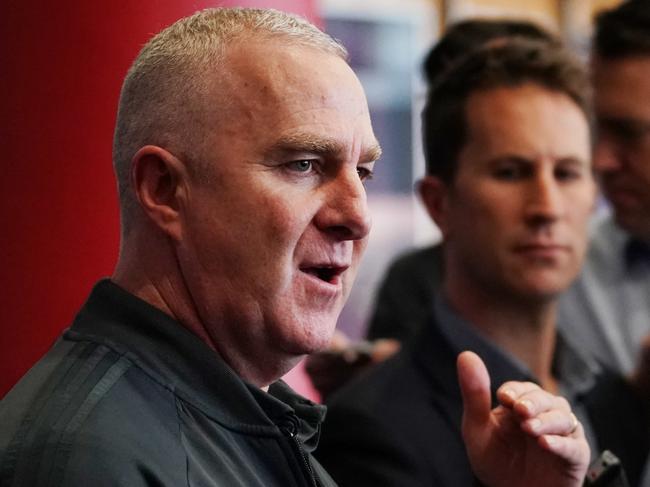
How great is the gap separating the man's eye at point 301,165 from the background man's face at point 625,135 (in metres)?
1.87

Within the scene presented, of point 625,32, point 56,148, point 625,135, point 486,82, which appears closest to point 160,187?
point 56,148

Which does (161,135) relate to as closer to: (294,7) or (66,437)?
(66,437)

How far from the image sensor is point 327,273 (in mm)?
1418

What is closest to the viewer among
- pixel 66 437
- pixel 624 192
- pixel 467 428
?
pixel 66 437

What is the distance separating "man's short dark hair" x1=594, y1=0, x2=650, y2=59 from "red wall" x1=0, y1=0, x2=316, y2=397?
5.35 ft

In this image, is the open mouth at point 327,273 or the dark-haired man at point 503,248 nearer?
the open mouth at point 327,273

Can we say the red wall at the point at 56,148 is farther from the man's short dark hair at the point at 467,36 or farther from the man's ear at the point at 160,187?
the man's short dark hair at the point at 467,36

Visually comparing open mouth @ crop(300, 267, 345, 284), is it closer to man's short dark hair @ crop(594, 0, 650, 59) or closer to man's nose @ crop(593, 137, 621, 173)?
man's nose @ crop(593, 137, 621, 173)

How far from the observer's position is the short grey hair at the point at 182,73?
1.35m

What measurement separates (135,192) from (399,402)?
89cm

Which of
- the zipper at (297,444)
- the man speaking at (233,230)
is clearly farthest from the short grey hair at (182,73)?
the zipper at (297,444)

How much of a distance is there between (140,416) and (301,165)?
0.36 meters

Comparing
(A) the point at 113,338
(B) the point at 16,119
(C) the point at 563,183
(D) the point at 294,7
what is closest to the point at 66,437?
(A) the point at 113,338

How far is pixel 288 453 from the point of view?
1351 millimetres
